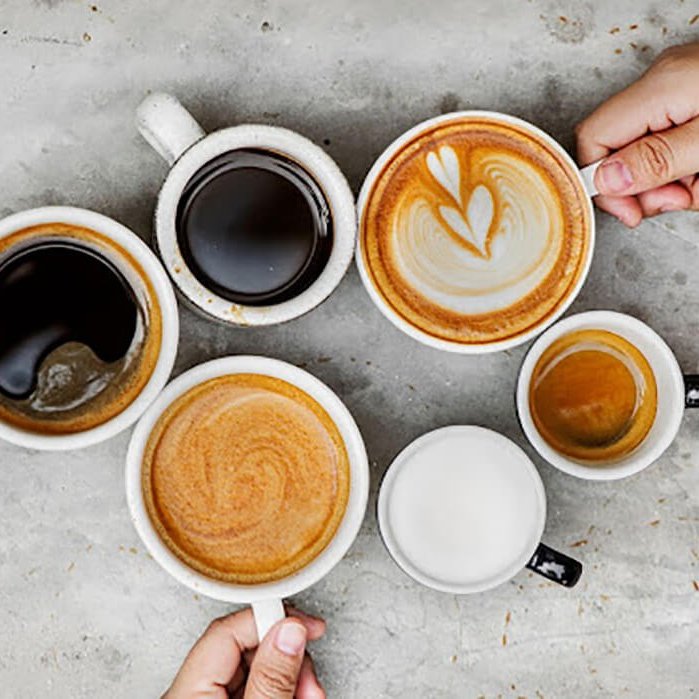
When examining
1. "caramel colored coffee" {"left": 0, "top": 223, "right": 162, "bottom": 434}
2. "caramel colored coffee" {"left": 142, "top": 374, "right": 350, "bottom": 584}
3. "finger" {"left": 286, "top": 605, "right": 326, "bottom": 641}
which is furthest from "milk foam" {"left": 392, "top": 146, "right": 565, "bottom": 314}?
"finger" {"left": 286, "top": 605, "right": 326, "bottom": 641}

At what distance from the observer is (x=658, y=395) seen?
129 centimetres

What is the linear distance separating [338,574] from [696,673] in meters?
0.48

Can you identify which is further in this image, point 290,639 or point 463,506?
point 463,506

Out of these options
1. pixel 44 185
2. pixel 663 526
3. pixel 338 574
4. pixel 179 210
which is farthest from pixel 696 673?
pixel 44 185

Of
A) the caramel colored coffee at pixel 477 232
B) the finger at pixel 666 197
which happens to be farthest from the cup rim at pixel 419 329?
the finger at pixel 666 197

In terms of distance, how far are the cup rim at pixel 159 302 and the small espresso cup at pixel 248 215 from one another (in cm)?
2

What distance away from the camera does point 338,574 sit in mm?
1339

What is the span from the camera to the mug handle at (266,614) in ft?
3.96

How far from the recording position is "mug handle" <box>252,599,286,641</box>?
1207 mm

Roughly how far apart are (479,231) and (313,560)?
425 mm

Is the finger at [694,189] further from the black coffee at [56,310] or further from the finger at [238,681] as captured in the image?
the finger at [238,681]

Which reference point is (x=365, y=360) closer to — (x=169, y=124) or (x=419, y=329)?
(x=419, y=329)

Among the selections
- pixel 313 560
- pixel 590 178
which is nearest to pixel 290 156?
pixel 590 178

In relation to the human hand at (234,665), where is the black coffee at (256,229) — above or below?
above
